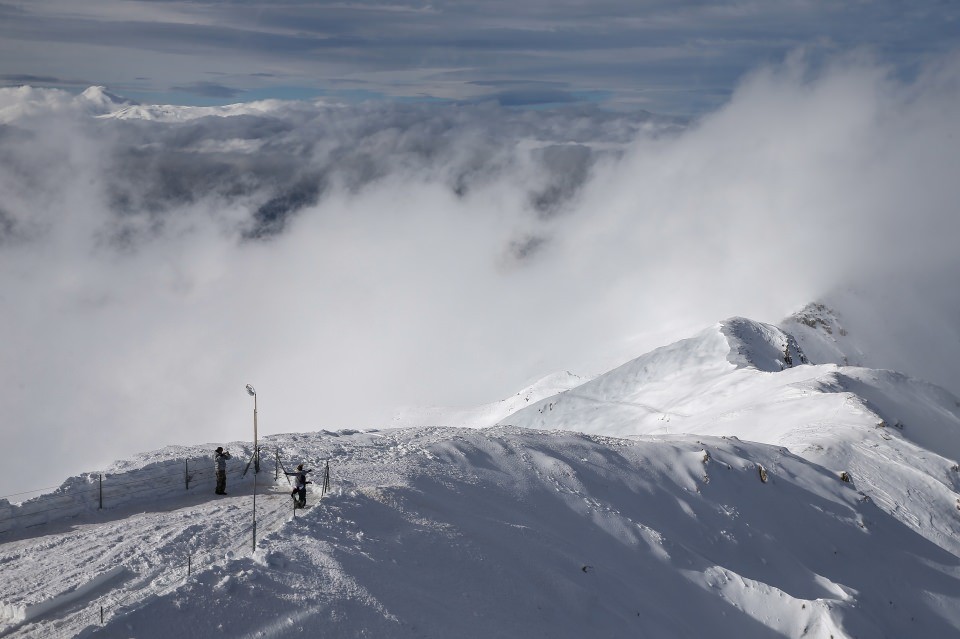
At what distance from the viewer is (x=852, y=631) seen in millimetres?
22969

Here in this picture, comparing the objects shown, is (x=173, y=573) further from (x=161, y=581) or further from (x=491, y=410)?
(x=491, y=410)

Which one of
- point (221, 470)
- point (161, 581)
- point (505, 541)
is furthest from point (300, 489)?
point (505, 541)

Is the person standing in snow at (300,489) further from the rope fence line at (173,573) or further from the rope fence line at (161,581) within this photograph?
the rope fence line at (161,581)

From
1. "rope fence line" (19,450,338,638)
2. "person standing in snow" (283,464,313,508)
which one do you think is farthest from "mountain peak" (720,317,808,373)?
"rope fence line" (19,450,338,638)

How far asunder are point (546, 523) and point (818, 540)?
1141cm

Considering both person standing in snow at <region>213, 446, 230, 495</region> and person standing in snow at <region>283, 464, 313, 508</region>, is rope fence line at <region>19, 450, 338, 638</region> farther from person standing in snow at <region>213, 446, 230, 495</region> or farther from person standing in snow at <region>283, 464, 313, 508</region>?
person standing in snow at <region>213, 446, 230, 495</region>

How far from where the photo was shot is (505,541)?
63.5 ft

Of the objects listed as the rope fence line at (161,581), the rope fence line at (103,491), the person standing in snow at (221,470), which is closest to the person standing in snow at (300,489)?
the rope fence line at (161,581)

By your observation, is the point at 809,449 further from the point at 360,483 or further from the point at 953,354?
the point at 953,354

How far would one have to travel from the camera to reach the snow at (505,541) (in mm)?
14477

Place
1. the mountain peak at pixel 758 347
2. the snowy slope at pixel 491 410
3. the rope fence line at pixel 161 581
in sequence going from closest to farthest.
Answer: the rope fence line at pixel 161 581, the mountain peak at pixel 758 347, the snowy slope at pixel 491 410

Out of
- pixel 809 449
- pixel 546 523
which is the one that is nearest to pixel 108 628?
pixel 546 523

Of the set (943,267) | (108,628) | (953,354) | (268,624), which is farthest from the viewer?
(943,267)

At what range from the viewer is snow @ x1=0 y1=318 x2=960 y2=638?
14477mm
